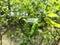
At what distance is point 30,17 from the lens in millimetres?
1721

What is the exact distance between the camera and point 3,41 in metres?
2.52

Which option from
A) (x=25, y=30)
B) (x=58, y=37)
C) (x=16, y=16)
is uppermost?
(x=16, y=16)

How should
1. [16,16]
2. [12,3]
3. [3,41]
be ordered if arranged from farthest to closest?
[3,41]
[12,3]
[16,16]

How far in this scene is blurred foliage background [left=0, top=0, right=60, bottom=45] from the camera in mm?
1594

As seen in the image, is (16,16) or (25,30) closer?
(16,16)

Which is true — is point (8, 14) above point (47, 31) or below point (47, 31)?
above

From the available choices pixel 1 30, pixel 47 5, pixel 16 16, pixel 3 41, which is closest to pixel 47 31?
pixel 47 5

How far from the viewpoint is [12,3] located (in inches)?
73.2

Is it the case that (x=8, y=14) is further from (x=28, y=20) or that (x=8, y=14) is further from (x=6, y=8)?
(x=28, y=20)

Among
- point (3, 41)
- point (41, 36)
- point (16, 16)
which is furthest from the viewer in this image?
point (3, 41)

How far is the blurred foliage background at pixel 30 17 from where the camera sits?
1594mm

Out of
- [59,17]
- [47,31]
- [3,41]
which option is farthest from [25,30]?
[3,41]

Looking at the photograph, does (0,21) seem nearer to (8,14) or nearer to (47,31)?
(8,14)

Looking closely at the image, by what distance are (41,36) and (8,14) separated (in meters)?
0.48
